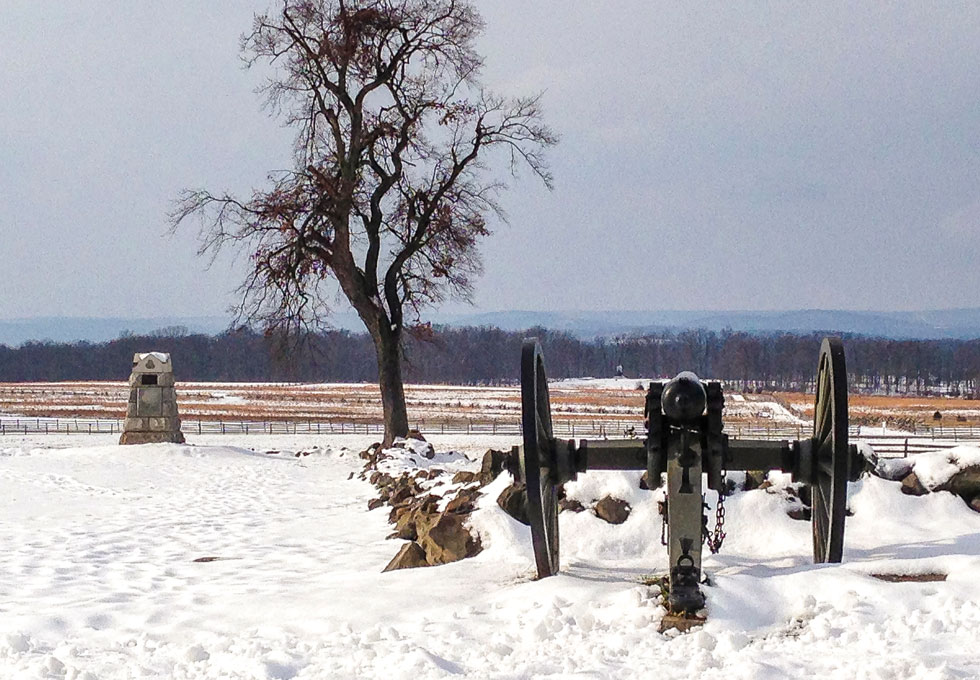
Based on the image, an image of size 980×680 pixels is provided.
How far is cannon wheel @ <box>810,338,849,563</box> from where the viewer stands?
5.95 metres

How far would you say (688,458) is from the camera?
18.9 feet

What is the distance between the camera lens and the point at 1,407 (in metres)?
55.4

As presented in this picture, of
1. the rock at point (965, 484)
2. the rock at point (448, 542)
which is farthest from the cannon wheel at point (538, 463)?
the rock at point (965, 484)

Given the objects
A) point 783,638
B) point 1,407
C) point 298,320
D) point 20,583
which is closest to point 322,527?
point 20,583

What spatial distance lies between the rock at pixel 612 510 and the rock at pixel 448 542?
45.2 inches

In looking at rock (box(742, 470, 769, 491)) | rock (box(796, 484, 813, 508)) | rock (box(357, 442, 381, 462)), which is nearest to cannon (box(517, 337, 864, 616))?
rock (box(796, 484, 813, 508))

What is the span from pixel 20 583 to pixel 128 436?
13.3 meters

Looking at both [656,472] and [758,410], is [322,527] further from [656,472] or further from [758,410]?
[758,410]

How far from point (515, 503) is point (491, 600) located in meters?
2.56

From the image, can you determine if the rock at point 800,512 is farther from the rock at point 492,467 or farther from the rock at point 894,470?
the rock at point 492,467

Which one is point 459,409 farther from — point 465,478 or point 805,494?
point 805,494

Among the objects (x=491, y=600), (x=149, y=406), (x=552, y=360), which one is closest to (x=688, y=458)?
(x=491, y=600)

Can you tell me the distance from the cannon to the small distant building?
52.2 feet

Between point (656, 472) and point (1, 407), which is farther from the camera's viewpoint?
point (1, 407)
